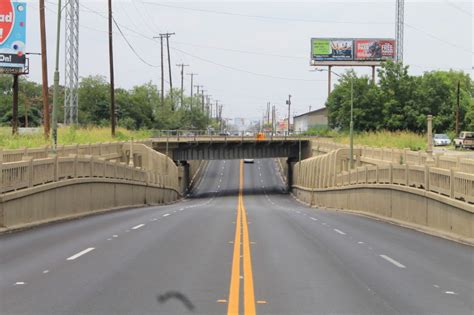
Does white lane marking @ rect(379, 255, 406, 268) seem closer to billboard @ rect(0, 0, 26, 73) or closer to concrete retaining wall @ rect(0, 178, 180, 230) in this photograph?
concrete retaining wall @ rect(0, 178, 180, 230)

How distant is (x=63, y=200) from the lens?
23.1m

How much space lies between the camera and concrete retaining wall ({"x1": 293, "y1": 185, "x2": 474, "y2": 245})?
685 inches

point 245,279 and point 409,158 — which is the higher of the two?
point 409,158

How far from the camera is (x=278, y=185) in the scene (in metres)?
99.2

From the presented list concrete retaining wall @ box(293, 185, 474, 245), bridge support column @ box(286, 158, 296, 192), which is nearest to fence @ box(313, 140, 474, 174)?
concrete retaining wall @ box(293, 185, 474, 245)

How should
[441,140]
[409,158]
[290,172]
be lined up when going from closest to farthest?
1. [409,158]
2. [441,140]
3. [290,172]

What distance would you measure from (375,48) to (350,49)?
4437 mm

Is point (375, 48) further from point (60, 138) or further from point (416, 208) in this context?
point (416, 208)

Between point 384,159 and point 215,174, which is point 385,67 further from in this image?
point 215,174

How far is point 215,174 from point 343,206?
70966mm

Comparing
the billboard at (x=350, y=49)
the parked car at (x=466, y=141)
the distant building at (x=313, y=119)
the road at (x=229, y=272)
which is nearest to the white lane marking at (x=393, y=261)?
the road at (x=229, y=272)

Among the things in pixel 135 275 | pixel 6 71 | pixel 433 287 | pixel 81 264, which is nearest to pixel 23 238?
pixel 81 264

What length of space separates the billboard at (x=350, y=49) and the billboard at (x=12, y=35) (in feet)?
225

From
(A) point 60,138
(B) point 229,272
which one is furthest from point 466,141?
(B) point 229,272
